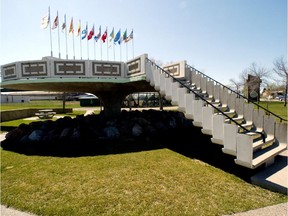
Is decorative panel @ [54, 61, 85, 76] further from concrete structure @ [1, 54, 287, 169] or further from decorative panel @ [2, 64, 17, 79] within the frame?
decorative panel @ [2, 64, 17, 79]

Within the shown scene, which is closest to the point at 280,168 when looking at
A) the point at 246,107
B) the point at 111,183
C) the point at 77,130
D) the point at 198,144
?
the point at 246,107

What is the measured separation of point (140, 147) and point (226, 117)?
15.8 feet

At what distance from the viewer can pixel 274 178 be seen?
685cm

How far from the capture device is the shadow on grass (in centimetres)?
921

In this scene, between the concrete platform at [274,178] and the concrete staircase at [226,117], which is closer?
the concrete platform at [274,178]

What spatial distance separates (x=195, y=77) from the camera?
12625 mm

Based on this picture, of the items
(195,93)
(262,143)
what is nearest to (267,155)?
(262,143)

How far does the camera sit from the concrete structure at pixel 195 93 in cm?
755

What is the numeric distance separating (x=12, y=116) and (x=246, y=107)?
90.0 feet

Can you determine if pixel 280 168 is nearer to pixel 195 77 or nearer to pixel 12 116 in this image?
pixel 195 77

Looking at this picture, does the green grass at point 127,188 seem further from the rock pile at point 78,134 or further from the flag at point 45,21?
the flag at point 45,21

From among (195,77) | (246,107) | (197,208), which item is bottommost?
Result: (197,208)

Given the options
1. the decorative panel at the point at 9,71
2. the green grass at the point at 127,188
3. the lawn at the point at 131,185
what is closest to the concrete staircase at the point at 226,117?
the lawn at the point at 131,185

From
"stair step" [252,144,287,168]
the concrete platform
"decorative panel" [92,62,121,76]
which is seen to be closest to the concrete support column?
"decorative panel" [92,62,121,76]
